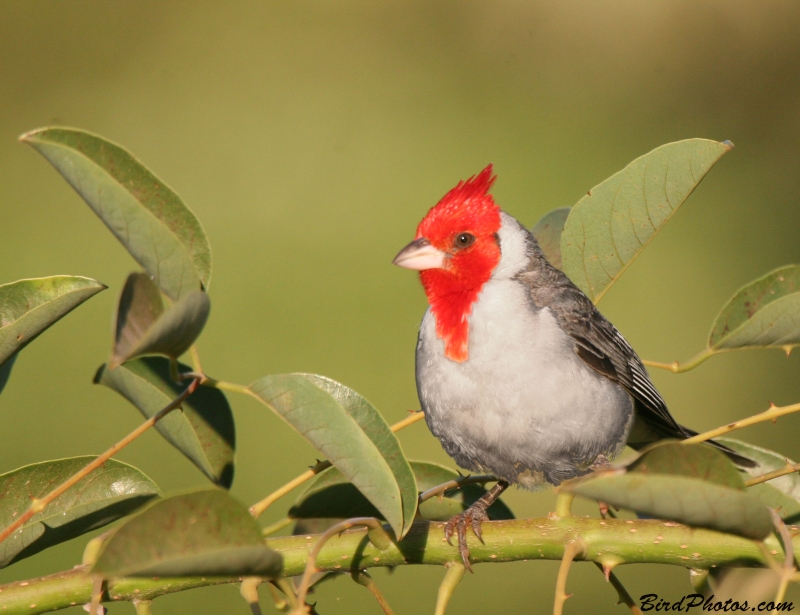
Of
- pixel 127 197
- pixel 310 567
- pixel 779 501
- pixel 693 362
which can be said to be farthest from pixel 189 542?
pixel 779 501

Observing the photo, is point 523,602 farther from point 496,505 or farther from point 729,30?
point 729,30

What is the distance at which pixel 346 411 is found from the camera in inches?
56.2

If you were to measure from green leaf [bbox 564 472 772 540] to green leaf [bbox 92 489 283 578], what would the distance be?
1.54 ft

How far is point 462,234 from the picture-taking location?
2.59 metres

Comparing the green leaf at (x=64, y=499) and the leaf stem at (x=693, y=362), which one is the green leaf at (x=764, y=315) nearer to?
the leaf stem at (x=693, y=362)

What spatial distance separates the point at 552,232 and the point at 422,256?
1.36ft

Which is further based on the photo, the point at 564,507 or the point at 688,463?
the point at 564,507

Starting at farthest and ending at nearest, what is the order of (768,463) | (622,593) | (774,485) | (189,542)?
(768,463), (774,485), (622,593), (189,542)

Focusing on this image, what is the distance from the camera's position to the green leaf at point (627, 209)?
1.87 metres

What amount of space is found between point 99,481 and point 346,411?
0.65 m

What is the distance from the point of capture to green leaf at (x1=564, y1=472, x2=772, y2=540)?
1.17m

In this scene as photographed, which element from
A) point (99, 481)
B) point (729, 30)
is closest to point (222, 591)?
point (99, 481)

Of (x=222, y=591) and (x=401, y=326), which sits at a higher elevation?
(x=401, y=326)

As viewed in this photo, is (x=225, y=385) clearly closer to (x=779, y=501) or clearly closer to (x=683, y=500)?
(x=683, y=500)
